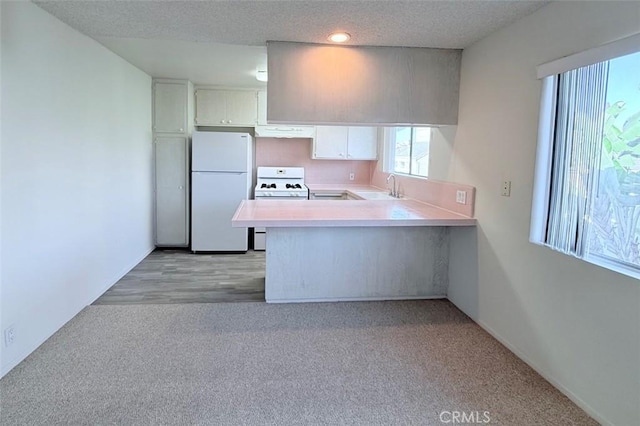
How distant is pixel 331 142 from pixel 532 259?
3781 millimetres

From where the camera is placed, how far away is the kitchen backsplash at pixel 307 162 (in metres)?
6.23

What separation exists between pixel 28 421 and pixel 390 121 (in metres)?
3.00

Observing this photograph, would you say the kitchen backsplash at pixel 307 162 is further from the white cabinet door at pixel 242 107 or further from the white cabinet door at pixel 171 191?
the white cabinet door at pixel 171 191

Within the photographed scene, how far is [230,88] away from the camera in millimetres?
5664

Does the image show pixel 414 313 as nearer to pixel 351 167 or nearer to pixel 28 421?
pixel 28 421

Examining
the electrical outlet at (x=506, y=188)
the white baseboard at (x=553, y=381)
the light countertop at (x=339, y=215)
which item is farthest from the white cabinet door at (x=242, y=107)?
the white baseboard at (x=553, y=381)

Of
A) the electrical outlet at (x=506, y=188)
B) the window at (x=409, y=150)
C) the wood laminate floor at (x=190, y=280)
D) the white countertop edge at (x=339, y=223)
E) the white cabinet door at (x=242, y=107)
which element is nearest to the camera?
the electrical outlet at (x=506, y=188)

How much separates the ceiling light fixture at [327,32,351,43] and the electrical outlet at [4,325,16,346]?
278 centimetres

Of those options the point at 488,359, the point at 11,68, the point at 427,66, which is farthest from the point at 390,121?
the point at 11,68

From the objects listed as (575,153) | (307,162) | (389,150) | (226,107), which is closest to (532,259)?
(575,153)

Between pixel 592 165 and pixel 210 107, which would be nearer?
pixel 592 165

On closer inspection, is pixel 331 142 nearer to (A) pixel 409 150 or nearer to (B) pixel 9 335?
(A) pixel 409 150

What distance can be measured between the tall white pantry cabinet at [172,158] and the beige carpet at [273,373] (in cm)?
234

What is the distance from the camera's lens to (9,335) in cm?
239
